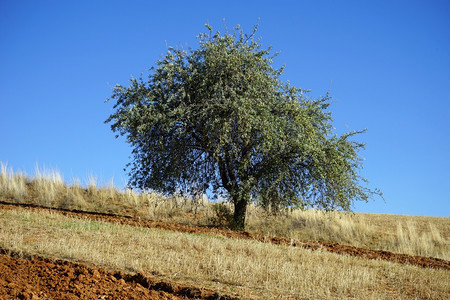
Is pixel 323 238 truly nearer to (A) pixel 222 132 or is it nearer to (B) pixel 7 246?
(A) pixel 222 132

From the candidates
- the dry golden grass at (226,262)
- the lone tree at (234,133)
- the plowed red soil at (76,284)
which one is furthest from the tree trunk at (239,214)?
the plowed red soil at (76,284)

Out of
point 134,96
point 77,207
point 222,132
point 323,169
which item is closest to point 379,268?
point 323,169

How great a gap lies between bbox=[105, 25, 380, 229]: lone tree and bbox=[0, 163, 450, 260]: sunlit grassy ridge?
1.89 metres

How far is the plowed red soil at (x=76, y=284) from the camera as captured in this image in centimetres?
813

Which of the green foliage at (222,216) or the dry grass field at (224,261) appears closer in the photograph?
the dry grass field at (224,261)

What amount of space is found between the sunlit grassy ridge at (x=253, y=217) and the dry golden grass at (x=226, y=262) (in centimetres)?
738

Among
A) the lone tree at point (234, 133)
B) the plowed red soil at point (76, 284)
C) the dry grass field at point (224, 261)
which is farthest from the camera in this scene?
the lone tree at point (234, 133)

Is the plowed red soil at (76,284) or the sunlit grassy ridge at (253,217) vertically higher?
the sunlit grassy ridge at (253,217)

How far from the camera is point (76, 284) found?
859cm

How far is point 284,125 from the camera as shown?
19.5 meters

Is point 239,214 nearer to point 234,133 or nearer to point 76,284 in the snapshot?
point 234,133

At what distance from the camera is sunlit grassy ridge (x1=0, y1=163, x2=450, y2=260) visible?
75.8 feet

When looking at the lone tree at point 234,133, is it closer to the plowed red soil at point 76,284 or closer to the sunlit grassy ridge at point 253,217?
the sunlit grassy ridge at point 253,217

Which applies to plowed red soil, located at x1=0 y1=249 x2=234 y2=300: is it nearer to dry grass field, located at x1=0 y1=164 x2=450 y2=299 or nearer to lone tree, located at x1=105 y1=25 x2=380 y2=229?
dry grass field, located at x1=0 y1=164 x2=450 y2=299
